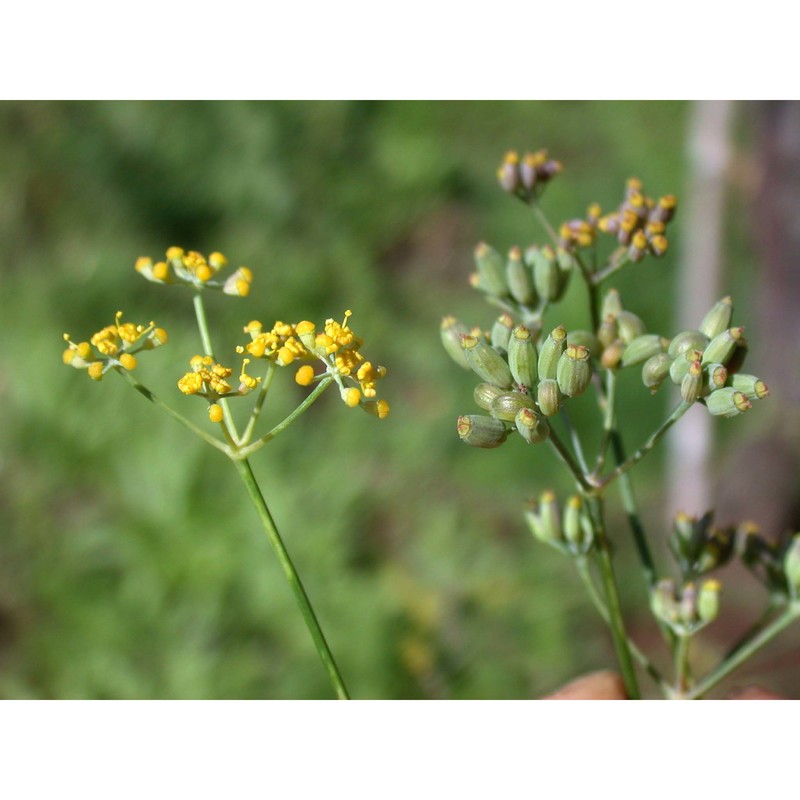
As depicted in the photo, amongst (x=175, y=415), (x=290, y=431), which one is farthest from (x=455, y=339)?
(x=290, y=431)

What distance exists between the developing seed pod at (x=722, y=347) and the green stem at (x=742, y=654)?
443 millimetres

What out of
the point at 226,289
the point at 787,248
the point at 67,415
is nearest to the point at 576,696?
the point at 226,289

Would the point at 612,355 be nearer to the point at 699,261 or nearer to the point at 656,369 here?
the point at 656,369

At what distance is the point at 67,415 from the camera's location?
3354 millimetres

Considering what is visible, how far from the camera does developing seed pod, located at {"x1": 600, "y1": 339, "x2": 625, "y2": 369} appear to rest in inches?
48.1

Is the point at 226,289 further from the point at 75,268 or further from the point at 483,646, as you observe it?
the point at 75,268

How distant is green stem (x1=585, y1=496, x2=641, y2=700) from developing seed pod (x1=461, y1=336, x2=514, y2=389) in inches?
8.2

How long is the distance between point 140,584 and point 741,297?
2921 millimetres

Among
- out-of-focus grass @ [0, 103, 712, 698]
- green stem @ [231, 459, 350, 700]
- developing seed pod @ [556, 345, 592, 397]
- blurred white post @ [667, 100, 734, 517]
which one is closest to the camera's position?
green stem @ [231, 459, 350, 700]

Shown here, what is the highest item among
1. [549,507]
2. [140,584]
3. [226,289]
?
[226,289]

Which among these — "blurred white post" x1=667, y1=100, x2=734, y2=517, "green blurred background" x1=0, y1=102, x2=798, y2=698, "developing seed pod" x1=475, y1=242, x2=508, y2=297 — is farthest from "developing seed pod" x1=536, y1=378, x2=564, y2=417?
"blurred white post" x1=667, y1=100, x2=734, y2=517

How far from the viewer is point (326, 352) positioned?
1.09 meters

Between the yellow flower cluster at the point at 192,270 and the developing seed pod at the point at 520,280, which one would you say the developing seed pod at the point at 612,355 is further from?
the yellow flower cluster at the point at 192,270

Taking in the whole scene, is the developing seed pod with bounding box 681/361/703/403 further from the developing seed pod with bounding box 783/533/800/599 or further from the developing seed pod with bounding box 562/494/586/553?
the developing seed pod with bounding box 783/533/800/599
